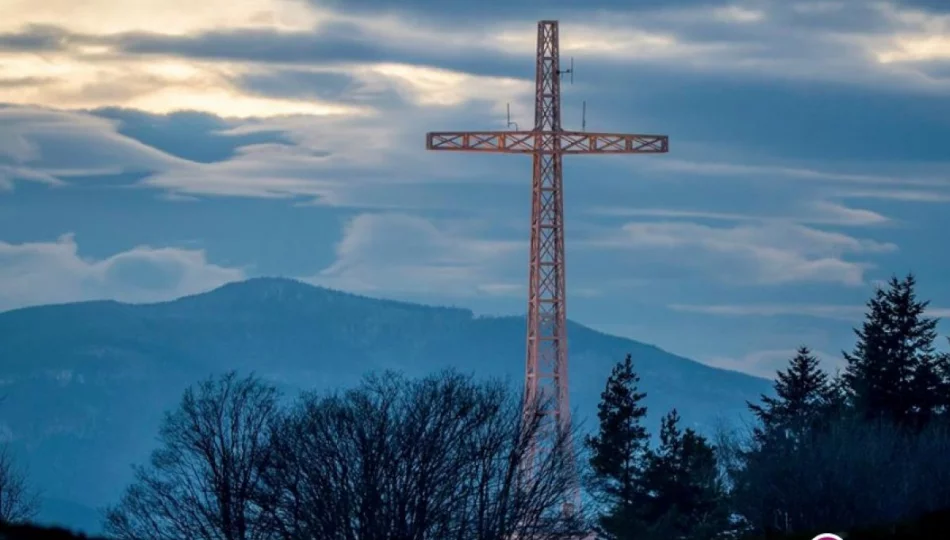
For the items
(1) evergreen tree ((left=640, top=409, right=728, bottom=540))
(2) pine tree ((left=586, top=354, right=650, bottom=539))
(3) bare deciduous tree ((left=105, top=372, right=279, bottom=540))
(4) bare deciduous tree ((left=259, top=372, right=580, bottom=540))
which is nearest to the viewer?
(4) bare deciduous tree ((left=259, top=372, right=580, bottom=540))

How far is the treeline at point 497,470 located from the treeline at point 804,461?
0.10 m

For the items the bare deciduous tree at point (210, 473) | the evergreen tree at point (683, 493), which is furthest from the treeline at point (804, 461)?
the bare deciduous tree at point (210, 473)

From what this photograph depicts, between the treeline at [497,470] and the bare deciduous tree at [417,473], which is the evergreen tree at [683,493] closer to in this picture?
the treeline at [497,470]

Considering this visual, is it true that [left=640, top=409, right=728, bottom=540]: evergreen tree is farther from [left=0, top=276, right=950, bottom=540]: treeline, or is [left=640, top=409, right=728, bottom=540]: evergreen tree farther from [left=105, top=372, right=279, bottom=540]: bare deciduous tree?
[left=105, top=372, right=279, bottom=540]: bare deciduous tree

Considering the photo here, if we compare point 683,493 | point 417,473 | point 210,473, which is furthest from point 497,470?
point 210,473

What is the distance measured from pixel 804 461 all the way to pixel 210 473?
2364 cm

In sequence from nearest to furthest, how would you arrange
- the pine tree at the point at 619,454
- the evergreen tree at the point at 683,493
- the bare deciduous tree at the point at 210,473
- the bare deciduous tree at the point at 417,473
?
the bare deciduous tree at the point at 417,473
the bare deciduous tree at the point at 210,473
the evergreen tree at the point at 683,493
the pine tree at the point at 619,454

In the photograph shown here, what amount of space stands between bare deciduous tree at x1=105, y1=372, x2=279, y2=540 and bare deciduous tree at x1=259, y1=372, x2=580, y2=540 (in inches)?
94.1

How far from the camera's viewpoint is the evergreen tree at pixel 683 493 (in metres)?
78.4

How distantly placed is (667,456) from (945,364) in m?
20.4

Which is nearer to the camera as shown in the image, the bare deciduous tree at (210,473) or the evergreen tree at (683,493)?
the bare deciduous tree at (210,473)

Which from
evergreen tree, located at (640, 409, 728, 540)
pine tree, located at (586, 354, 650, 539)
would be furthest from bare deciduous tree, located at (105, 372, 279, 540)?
evergreen tree, located at (640, 409, 728, 540)

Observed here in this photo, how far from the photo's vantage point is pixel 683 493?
7988cm

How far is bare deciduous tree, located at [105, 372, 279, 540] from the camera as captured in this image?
7475cm
